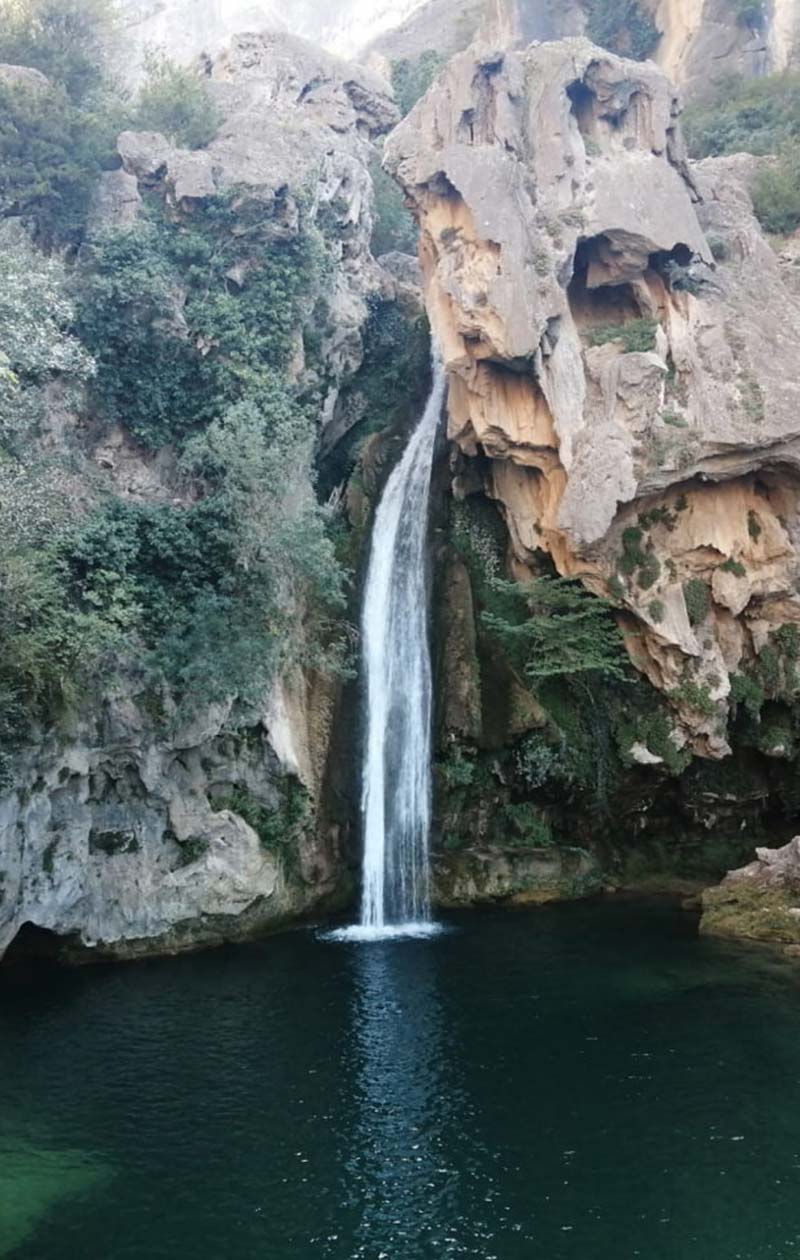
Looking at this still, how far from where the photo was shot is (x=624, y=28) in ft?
137

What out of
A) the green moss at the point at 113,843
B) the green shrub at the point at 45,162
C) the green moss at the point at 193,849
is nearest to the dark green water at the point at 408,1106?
the green moss at the point at 193,849

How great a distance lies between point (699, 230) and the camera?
2608 cm

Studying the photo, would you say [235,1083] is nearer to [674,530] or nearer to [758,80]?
[674,530]

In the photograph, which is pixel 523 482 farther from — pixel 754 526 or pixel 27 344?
pixel 27 344

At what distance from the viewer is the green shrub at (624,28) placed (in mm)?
41406

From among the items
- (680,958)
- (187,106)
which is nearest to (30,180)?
(187,106)

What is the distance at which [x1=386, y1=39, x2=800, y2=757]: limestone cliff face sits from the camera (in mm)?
23391

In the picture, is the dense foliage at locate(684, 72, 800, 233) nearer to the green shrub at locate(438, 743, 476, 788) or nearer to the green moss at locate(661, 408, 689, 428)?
the green moss at locate(661, 408, 689, 428)

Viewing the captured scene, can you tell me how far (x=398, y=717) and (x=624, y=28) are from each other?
33.2 meters

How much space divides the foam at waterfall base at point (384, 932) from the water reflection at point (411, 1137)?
309 cm

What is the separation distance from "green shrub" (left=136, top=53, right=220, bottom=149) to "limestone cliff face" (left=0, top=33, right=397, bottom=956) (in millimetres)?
717

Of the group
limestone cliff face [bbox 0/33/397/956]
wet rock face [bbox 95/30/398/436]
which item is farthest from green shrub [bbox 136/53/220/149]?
limestone cliff face [bbox 0/33/397/956]

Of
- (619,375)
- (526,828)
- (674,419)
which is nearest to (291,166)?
(619,375)

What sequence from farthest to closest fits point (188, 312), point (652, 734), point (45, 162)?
point (45, 162)
point (188, 312)
point (652, 734)
